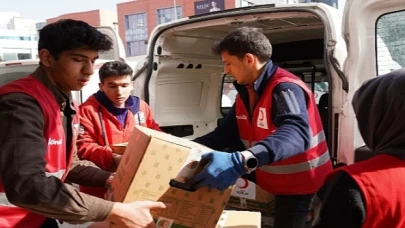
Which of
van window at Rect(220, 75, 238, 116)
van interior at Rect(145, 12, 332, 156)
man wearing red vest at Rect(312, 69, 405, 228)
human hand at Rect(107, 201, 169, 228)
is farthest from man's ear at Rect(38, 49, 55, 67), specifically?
van window at Rect(220, 75, 238, 116)

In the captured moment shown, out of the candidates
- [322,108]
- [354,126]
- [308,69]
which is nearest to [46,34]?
[354,126]

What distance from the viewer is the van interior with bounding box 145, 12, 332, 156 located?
4045 millimetres

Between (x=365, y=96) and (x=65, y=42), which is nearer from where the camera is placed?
(x=365, y=96)

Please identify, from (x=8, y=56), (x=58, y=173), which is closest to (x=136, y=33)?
(x=8, y=56)

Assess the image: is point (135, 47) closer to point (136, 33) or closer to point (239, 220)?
point (136, 33)

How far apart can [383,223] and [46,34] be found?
1319mm

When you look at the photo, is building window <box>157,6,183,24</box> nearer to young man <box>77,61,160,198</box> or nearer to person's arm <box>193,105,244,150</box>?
young man <box>77,61,160,198</box>

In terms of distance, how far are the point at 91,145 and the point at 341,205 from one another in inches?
74.0

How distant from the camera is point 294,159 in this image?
2.38 m

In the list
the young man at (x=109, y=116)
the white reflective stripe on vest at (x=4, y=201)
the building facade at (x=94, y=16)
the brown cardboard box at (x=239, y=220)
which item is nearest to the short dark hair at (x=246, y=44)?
the brown cardboard box at (x=239, y=220)

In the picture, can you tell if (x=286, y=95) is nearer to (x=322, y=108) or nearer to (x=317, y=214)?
(x=317, y=214)

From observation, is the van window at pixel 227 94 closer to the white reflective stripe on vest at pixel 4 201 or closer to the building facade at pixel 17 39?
the building facade at pixel 17 39

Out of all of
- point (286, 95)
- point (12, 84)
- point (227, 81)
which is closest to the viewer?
point (12, 84)

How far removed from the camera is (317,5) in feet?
9.67
